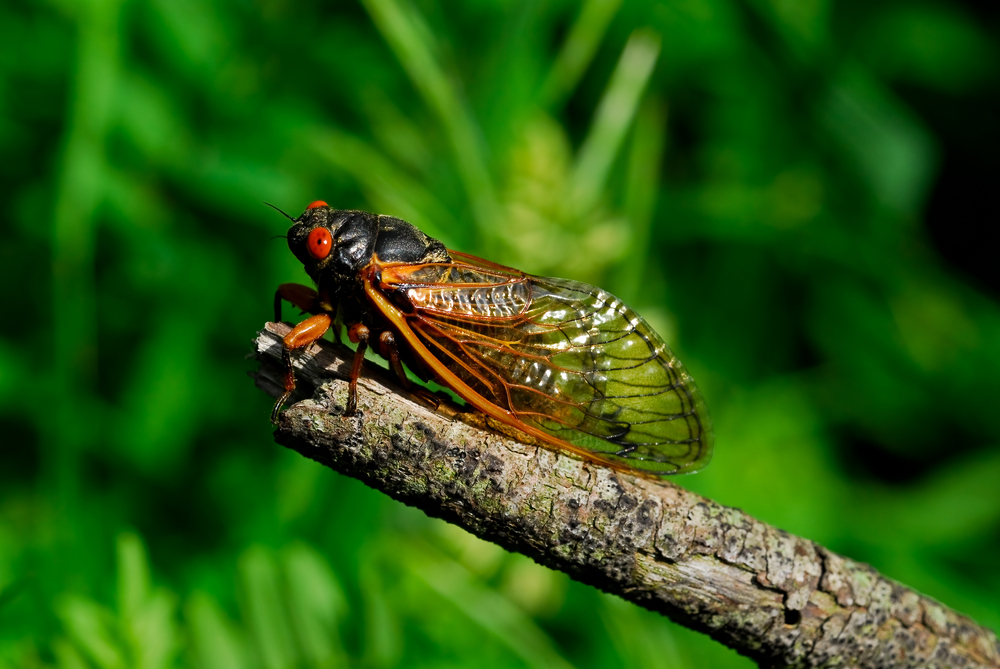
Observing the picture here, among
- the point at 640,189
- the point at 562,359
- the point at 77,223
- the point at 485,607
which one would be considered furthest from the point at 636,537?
the point at 77,223

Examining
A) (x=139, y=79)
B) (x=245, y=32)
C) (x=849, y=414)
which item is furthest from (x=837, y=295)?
(x=139, y=79)

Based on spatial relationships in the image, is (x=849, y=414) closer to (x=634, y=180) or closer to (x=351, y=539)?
(x=634, y=180)

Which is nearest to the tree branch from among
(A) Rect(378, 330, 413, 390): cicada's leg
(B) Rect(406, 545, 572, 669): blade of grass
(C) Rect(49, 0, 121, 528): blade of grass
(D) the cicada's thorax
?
(A) Rect(378, 330, 413, 390): cicada's leg

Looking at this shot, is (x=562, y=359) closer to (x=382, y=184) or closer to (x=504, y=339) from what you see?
(x=504, y=339)

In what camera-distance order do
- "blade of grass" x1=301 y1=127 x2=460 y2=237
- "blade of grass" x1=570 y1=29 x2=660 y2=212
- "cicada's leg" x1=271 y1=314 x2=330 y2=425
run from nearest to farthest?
"cicada's leg" x1=271 y1=314 x2=330 y2=425, "blade of grass" x1=301 y1=127 x2=460 y2=237, "blade of grass" x1=570 y1=29 x2=660 y2=212

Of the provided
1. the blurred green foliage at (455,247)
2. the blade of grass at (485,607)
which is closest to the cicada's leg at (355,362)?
the blurred green foliage at (455,247)

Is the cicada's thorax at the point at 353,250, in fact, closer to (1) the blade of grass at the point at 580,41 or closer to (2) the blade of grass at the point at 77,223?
(2) the blade of grass at the point at 77,223

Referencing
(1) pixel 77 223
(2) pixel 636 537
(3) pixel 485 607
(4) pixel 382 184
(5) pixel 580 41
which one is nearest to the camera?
(2) pixel 636 537

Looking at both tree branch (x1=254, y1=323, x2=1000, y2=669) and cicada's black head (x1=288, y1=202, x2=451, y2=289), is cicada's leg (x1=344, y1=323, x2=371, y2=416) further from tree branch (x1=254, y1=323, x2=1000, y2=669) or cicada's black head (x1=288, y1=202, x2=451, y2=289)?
cicada's black head (x1=288, y1=202, x2=451, y2=289)
